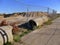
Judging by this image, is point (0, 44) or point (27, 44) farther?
point (27, 44)

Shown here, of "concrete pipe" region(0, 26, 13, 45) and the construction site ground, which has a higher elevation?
"concrete pipe" region(0, 26, 13, 45)

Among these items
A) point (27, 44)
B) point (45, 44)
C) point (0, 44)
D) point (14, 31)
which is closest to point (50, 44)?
point (45, 44)

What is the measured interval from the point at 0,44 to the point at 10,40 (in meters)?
1.22

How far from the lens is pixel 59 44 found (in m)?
9.35

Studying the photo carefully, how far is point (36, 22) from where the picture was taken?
16516 mm

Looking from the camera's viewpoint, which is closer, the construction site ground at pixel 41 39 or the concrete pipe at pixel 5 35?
the concrete pipe at pixel 5 35

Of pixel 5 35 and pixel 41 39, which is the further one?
pixel 41 39

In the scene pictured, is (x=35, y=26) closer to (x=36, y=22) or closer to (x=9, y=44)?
(x=36, y=22)

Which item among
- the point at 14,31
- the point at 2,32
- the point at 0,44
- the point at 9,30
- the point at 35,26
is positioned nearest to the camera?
the point at 0,44

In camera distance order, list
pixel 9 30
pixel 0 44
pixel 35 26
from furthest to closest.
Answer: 1. pixel 35 26
2. pixel 9 30
3. pixel 0 44

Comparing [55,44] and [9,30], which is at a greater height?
[9,30]

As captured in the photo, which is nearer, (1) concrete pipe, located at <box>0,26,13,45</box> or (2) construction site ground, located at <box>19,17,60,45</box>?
(1) concrete pipe, located at <box>0,26,13,45</box>

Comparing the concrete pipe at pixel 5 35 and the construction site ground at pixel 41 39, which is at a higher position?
the concrete pipe at pixel 5 35

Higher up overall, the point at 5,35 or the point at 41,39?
the point at 5,35
